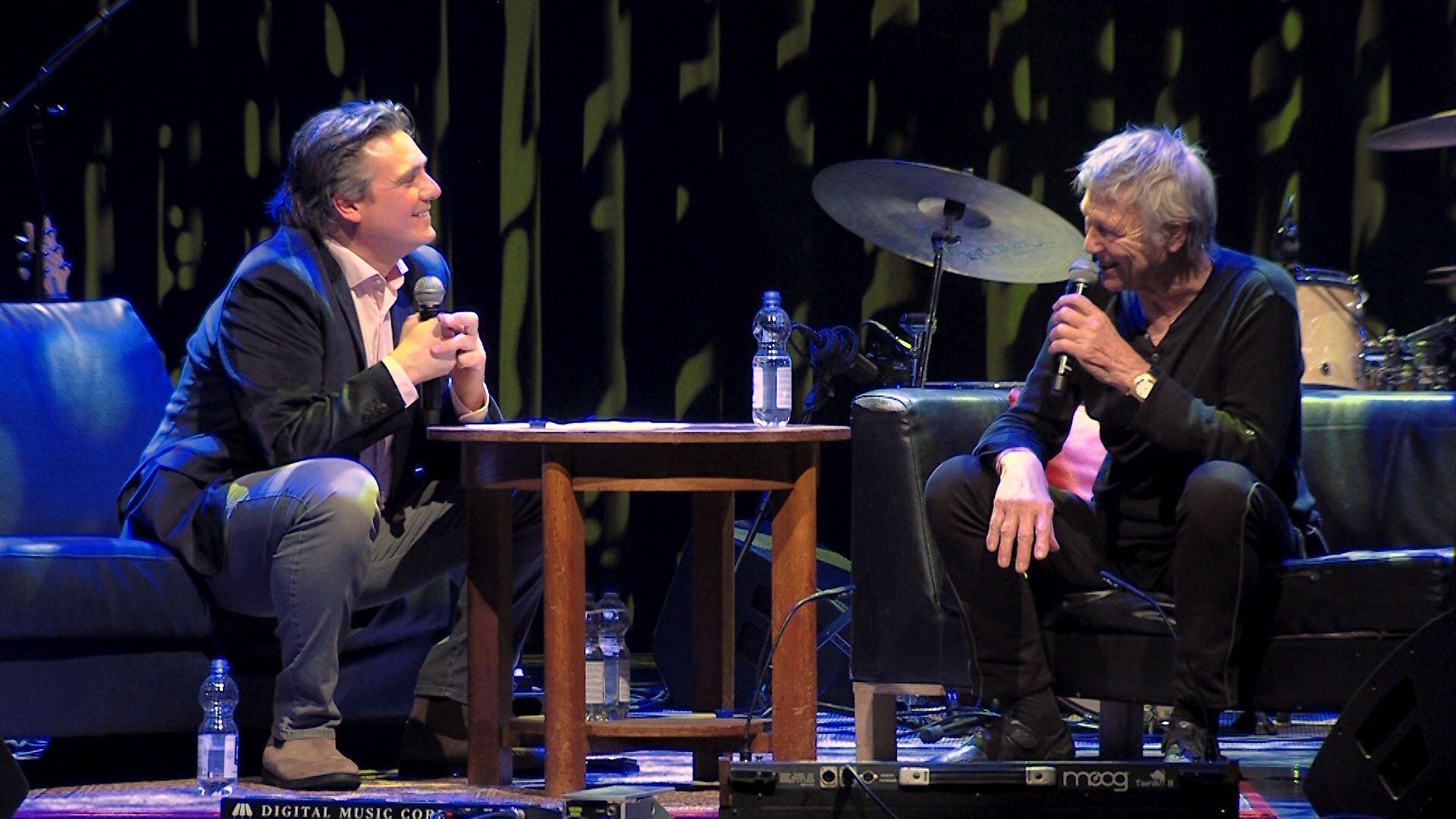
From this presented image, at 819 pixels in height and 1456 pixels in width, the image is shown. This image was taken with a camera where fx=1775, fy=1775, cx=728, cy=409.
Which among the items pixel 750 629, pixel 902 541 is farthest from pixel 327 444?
pixel 750 629

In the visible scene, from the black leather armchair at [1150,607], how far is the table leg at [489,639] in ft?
2.03

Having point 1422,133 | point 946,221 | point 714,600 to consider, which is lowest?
point 714,600

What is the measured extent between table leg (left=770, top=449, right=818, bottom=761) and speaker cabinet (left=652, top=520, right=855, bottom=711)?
43.1 inches

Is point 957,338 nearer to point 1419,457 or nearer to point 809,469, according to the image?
point 1419,457

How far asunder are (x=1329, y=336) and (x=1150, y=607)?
5.38 ft

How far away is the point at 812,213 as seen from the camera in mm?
4887

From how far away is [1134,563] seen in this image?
284cm

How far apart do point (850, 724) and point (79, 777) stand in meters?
1.67

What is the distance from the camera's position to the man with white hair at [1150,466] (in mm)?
2562

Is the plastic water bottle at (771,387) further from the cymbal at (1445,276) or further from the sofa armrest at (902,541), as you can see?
the cymbal at (1445,276)

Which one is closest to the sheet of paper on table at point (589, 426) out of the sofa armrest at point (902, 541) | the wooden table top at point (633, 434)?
the wooden table top at point (633, 434)

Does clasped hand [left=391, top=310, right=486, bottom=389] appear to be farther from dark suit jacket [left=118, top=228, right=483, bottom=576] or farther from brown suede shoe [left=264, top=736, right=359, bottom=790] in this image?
brown suede shoe [left=264, top=736, right=359, bottom=790]

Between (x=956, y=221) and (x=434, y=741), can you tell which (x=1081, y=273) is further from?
(x=434, y=741)

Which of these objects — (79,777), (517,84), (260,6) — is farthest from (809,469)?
(260,6)
